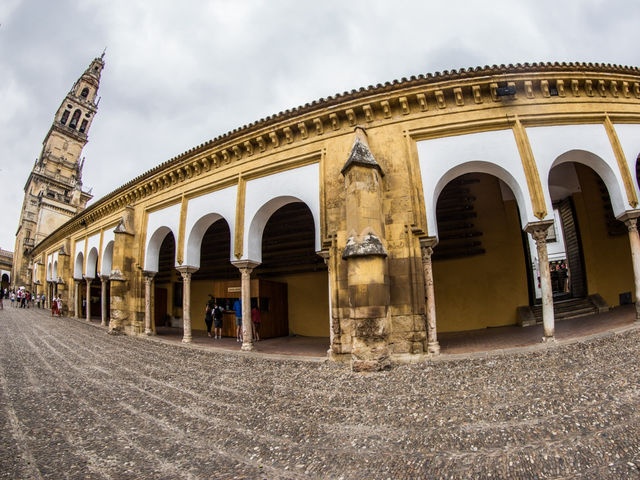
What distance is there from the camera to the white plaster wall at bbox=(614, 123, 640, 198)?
7761mm

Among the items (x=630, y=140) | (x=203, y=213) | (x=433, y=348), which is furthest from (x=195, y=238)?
(x=630, y=140)

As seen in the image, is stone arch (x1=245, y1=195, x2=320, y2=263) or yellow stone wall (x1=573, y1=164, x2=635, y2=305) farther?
yellow stone wall (x1=573, y1=164, x2=635, y2=305)

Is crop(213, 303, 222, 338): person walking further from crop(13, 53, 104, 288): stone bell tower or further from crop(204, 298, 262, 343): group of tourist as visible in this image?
crop(13, 53, 104, 288): stone bell tower

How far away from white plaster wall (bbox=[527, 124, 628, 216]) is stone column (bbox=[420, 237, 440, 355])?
351cm

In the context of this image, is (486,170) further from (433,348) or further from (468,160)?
(433,348)

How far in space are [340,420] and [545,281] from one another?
6012 mm

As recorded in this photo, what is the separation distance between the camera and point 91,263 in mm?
18312

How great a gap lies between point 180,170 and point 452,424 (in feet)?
37.9

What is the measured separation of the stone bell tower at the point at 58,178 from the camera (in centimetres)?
3566

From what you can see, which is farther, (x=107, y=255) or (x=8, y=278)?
(x=8, y=278)

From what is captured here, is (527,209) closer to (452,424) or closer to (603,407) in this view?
(603,407)

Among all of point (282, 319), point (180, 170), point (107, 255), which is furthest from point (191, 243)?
point (107, 255)

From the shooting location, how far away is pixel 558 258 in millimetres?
21656

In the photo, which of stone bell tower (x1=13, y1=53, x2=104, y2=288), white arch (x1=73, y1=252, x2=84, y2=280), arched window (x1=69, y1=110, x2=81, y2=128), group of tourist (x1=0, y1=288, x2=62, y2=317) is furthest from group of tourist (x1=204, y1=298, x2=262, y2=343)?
arched window (x1=69, y1=110, x2=81, y2=128)
